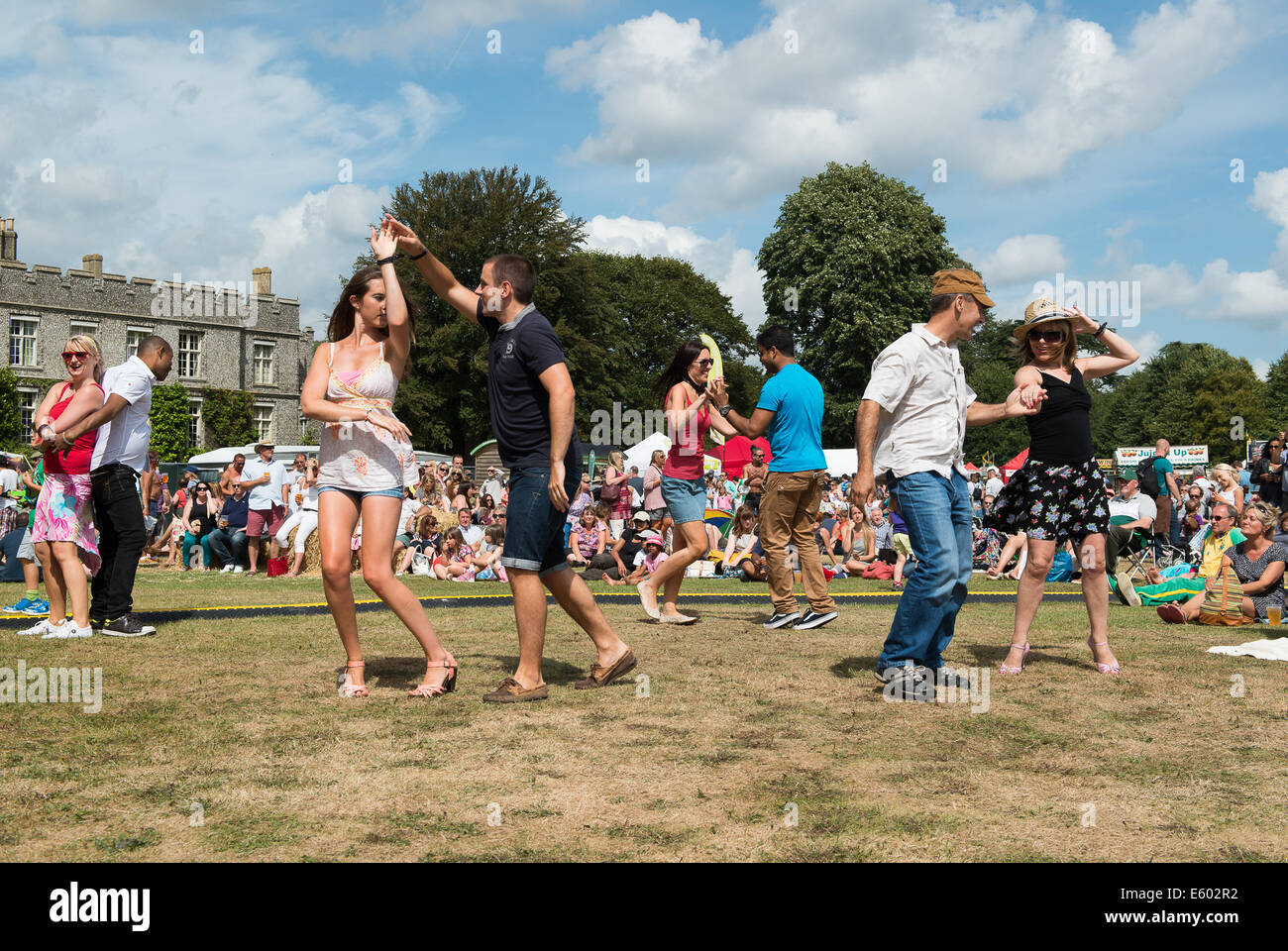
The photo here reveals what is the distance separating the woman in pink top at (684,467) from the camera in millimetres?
8992

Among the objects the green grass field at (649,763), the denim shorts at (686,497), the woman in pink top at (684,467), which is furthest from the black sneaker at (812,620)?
the green grass field at (649,763)

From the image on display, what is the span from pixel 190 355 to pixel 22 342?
8.70 meters

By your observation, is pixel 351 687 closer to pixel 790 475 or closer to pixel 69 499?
pixel 69 499

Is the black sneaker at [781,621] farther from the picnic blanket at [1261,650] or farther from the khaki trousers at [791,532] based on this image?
the picnic blanket at [1261,650]

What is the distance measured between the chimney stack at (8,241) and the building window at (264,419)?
14844mm

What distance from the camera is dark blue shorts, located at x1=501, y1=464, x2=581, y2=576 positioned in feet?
18.1

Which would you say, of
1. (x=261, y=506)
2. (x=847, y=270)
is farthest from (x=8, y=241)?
(x=261, y=506)

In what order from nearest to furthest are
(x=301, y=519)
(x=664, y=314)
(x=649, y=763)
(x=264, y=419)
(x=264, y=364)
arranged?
1. (x=649, y=763)
2. (x=301, y=519)
3. (x=264, y=419)
4. (x=264, y=364)
5. (x=664, y=314)

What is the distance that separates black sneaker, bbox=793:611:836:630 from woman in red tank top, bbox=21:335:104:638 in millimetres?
5302

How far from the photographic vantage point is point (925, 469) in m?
5.86

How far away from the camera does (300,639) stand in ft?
25.1
